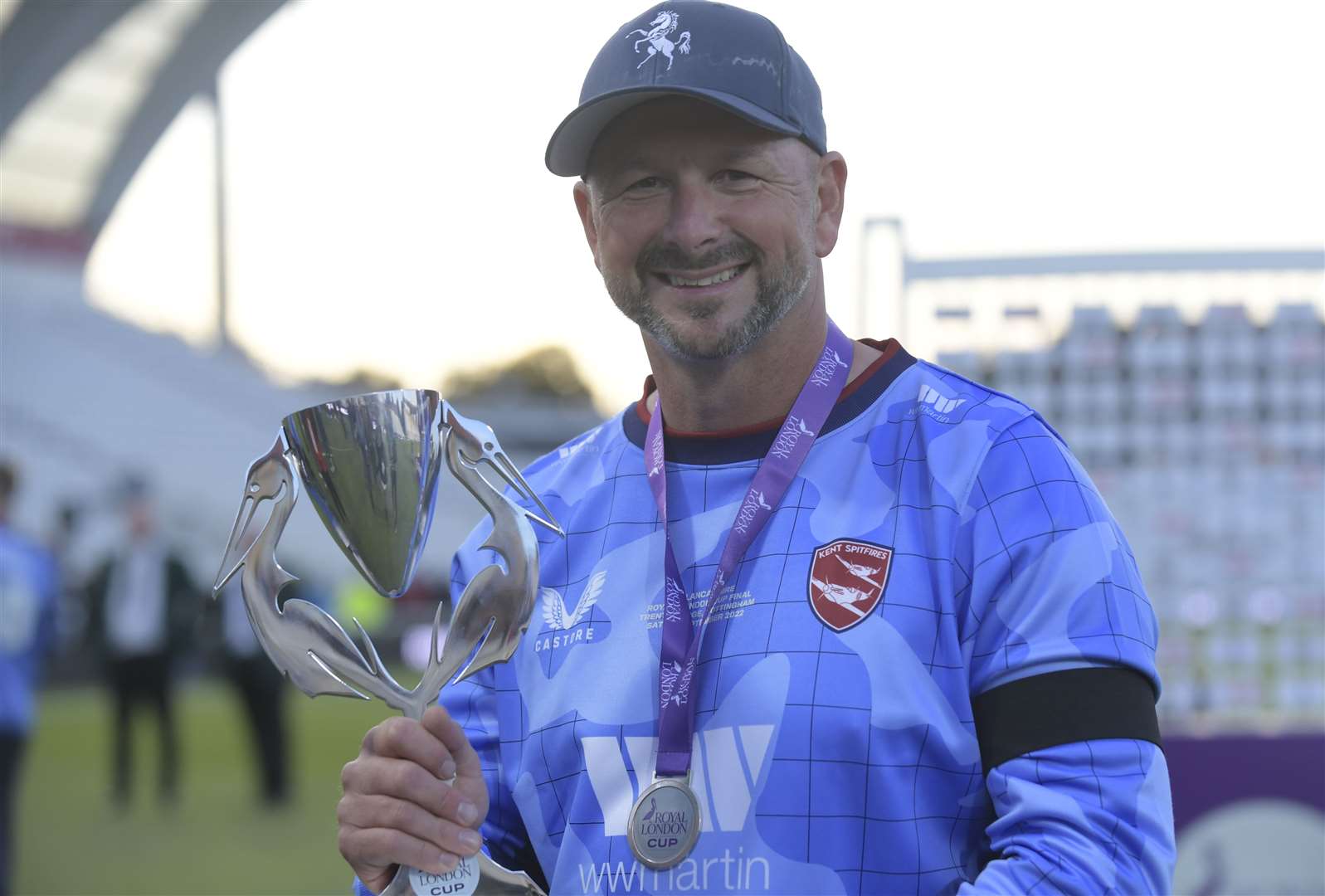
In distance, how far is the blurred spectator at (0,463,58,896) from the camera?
608 cm

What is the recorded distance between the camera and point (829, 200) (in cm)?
175

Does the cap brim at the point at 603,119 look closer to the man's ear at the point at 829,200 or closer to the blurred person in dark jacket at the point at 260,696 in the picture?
the man's ear at the point at 829,200

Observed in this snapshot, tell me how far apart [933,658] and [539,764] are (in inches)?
19.2

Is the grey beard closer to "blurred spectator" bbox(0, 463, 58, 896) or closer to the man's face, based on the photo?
the man's face

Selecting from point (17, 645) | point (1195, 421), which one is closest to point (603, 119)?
point (1195, 421)

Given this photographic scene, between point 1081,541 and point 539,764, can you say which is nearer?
point 1081,541

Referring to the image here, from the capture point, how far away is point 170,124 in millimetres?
38625

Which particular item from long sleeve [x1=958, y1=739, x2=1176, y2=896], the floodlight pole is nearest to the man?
long sleeve [x1=958, y1=739, x2=1176, y2=896]

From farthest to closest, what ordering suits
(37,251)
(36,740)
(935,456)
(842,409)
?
(37,251), (36,740), (842,409), (935,456)

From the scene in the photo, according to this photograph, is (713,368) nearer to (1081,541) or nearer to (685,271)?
(685,271)

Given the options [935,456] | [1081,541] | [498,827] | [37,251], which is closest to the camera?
[1081,541]

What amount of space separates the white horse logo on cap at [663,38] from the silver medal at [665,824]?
0.79 m

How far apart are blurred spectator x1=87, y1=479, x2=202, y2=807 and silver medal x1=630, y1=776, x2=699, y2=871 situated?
730 cm

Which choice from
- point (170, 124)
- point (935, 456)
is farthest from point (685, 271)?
point (170, 124)
